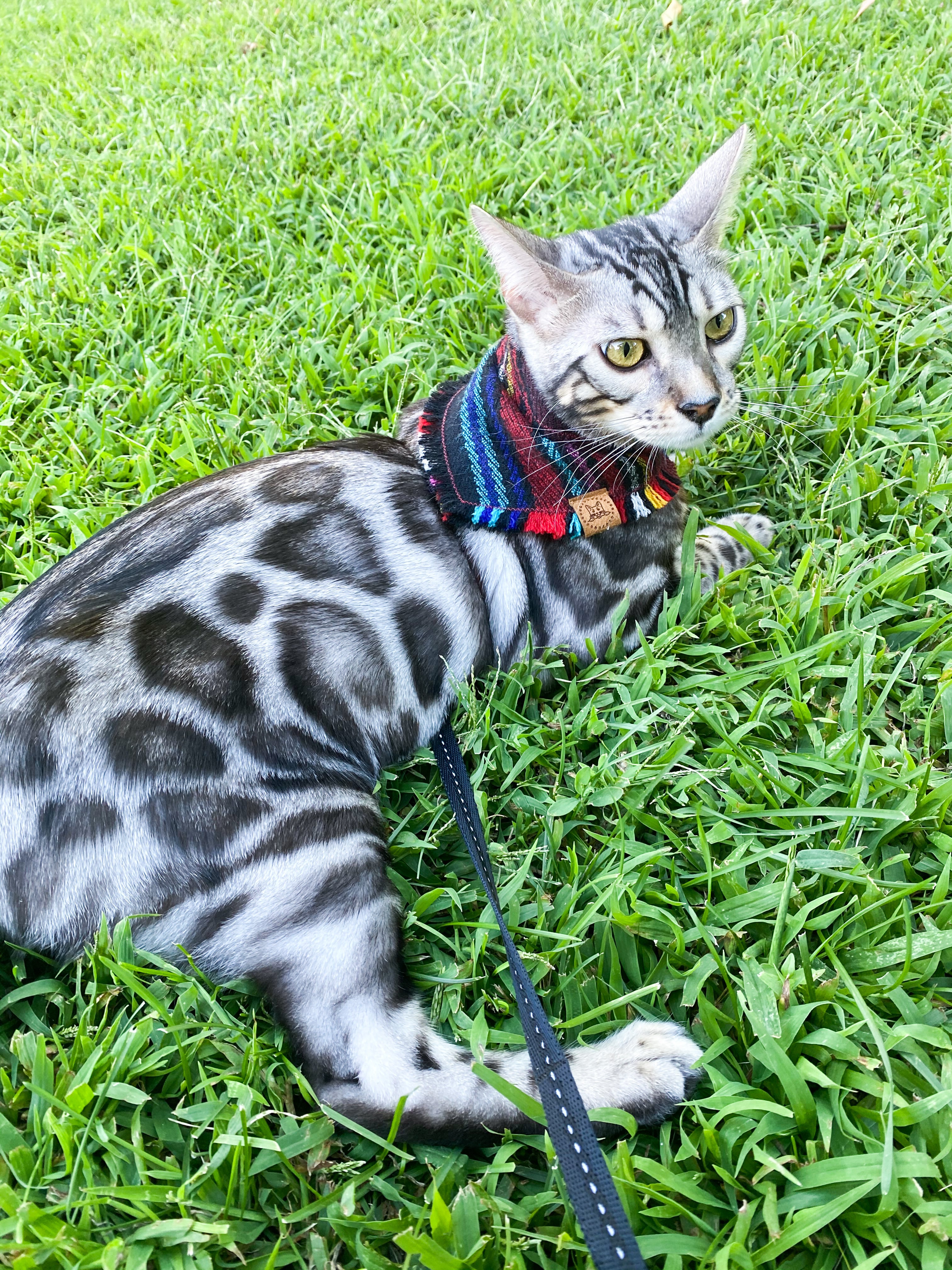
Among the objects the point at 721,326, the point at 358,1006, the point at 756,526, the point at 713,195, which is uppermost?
the point at 713,195

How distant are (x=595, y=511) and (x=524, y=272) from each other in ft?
1.78

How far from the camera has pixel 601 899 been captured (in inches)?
58.2

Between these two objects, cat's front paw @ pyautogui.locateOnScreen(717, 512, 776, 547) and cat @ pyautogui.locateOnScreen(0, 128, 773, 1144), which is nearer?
cat @ pyautogui.locateOnScreen(0, 128, 773, 1144)

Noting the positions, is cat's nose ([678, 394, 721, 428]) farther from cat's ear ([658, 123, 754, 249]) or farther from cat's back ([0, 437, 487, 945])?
cat's back ([0, 437, 487, 945])

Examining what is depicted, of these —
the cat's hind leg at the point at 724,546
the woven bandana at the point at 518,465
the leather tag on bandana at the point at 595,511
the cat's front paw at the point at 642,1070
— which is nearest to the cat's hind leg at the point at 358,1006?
the cat's front paw at the point at 642,1070

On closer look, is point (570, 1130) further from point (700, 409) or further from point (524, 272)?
point (524, 272)

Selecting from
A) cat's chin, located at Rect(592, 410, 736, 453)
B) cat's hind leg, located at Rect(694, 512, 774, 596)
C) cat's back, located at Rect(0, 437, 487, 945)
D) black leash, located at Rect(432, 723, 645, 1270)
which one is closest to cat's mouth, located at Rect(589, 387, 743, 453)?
cat's chin, located at Rect(592, 410, 736, 453)

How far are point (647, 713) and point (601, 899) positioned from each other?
1.50ft

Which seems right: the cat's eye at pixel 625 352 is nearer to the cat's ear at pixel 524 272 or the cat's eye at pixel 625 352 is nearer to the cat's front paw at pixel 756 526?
the cat's ear at pixel 524 272

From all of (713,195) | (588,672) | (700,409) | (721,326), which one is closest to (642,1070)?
(588,672)

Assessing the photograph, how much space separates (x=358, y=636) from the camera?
1688 mm

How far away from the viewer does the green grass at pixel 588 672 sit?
4.05 ft

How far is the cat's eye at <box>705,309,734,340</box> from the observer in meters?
1.91

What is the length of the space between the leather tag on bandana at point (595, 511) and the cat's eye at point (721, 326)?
453mm
